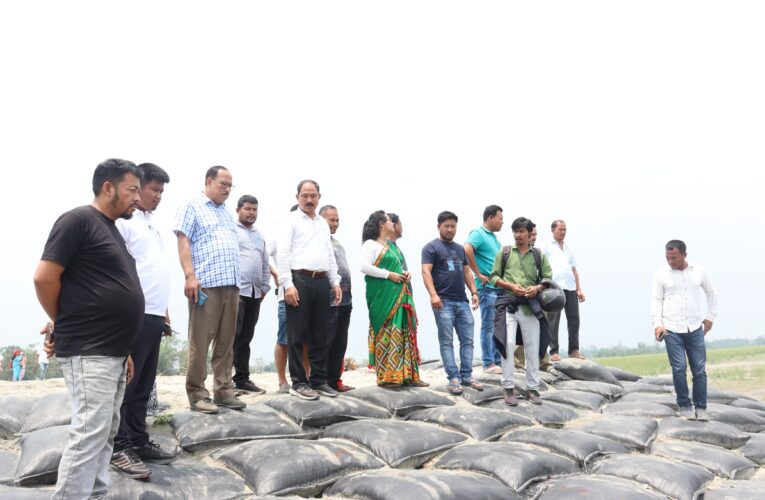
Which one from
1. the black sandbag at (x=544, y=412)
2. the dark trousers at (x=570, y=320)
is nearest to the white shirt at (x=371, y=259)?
the black sandbag at (x=544, y=412)

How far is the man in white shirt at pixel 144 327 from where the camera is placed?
3.12 meters

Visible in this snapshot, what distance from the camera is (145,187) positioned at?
3361 millimetres

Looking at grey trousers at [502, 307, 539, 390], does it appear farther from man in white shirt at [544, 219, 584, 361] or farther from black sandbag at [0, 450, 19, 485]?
black sandbag at [0, 450, 19, 485]

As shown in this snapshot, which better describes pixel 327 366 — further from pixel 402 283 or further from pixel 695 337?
pixel 695 337

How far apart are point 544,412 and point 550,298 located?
1.00 metres

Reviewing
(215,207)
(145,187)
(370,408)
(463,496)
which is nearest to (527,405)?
(370,408)

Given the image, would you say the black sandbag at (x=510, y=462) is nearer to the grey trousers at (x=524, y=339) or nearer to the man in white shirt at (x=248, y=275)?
the grey trousers at (x=524, y=339)

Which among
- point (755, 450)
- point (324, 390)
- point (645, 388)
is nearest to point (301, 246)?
point (324, 390)

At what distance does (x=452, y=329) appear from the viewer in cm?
534

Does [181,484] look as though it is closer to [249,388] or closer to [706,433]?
[249,388]

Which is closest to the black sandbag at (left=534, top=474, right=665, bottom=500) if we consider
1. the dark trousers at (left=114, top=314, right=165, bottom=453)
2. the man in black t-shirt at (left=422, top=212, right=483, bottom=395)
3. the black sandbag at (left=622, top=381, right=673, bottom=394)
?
the man in black t-shirt at (left=422, top=212, right=483, bottom=395)

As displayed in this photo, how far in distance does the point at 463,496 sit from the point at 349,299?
2368mm

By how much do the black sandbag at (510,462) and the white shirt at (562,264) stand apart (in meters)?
3.57

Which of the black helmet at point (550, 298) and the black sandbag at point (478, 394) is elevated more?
the black helmet at point (550, 298)
